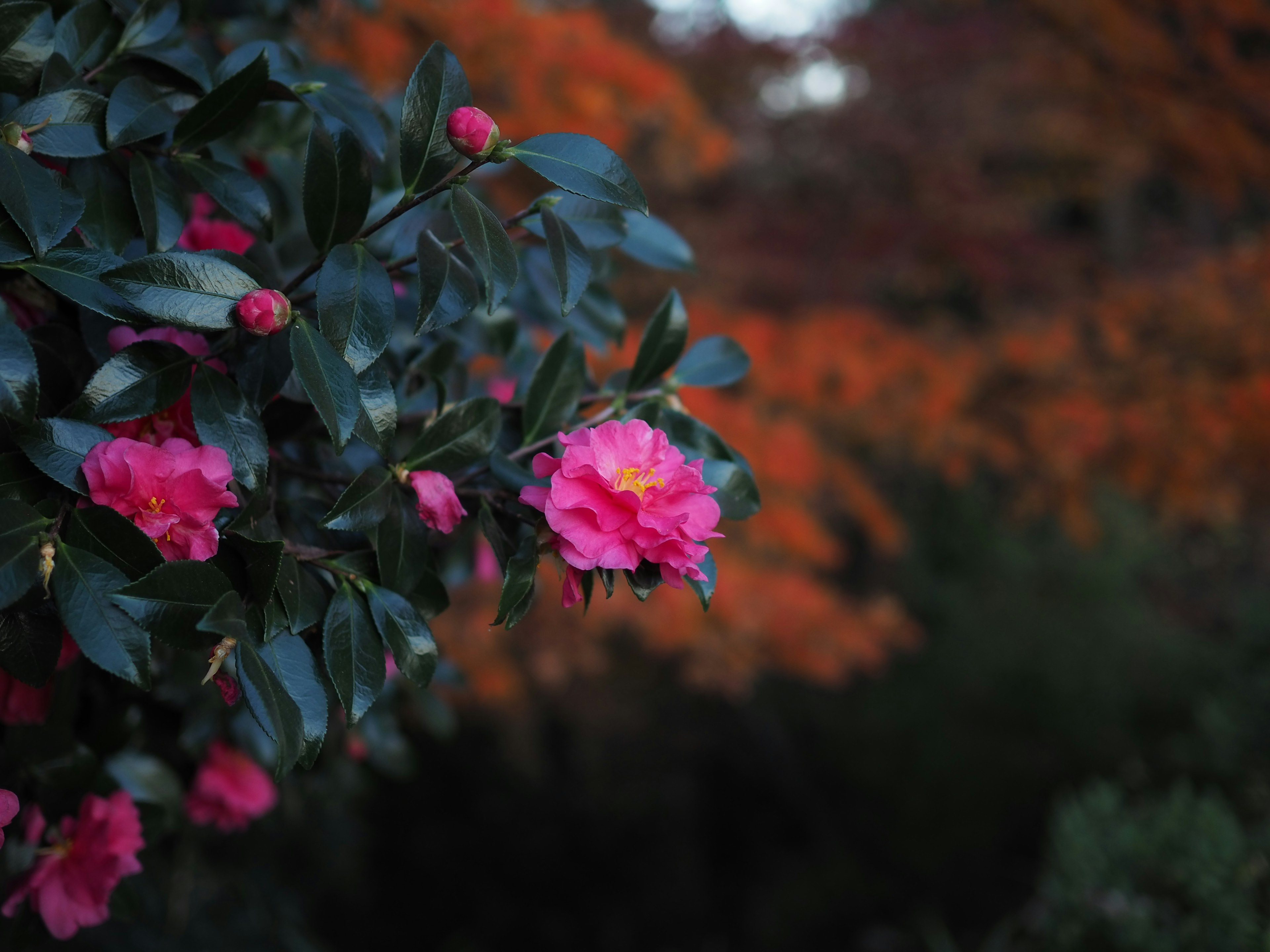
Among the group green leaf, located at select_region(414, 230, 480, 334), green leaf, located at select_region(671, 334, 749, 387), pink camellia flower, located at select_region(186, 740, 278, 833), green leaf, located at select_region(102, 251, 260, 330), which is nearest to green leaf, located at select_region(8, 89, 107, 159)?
green leaf, located at select_region(102, 251, 260, 330)

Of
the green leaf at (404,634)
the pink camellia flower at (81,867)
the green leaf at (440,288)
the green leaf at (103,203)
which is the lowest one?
the pink camellia flower at (81,867)

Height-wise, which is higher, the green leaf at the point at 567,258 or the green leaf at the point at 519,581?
the green leaf at the point at 567,258

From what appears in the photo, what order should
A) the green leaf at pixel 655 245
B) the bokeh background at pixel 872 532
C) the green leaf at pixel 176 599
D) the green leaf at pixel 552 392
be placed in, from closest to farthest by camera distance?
the green leaf at pixel 176 599
the green leaf at pixel 552 392
the green leaf at pixel 655 245
the bokeh background at pixel 872 532

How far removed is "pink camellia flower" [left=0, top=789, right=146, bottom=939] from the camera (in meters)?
0.70

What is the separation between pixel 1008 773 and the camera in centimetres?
452

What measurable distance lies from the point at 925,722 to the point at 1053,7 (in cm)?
366

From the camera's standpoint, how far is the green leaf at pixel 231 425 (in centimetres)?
58

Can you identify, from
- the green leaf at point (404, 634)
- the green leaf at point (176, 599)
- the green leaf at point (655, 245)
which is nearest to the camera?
the green leaf at point (176, 599)

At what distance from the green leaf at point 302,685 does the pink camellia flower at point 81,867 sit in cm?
26

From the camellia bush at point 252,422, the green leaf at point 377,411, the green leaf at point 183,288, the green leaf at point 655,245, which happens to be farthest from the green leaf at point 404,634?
the green leaf at point 655,245

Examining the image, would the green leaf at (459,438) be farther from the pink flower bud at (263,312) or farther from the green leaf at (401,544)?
the pink flower bud at (263,312)

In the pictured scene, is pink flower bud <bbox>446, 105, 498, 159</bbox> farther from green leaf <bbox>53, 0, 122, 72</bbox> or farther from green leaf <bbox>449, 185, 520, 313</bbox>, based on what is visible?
green leaf <bbox>53, 0, 122, 72</bbox>

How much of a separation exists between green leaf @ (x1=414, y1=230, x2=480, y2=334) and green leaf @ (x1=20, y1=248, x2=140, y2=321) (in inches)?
7.2

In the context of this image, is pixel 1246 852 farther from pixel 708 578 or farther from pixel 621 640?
pixel 621 640
